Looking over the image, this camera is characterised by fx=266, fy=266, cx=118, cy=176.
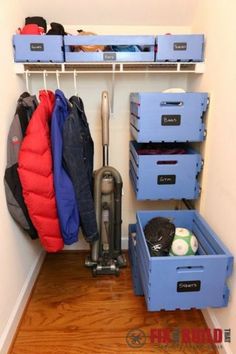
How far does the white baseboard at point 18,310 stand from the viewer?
51.0 inches

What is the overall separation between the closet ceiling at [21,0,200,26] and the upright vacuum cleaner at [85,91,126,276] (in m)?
0.57

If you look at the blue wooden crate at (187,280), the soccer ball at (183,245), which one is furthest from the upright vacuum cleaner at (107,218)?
the blue wooden crate at (187,280)

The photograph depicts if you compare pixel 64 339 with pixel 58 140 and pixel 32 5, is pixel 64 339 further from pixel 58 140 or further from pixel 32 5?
pixel 32 5

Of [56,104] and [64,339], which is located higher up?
[56,104]

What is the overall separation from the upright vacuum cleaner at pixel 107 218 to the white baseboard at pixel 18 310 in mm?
366

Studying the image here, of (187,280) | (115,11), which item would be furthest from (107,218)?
(115,11)

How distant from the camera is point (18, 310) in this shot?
4.80 ft

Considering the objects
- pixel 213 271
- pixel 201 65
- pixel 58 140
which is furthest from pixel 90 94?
pixel 213 271

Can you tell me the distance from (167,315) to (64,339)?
0.59 m

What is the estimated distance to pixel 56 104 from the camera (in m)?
1.38

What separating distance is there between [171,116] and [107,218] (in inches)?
33.0

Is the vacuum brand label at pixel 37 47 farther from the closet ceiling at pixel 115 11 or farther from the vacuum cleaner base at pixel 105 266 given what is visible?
the vacuum cleaner base at pixel 105 266

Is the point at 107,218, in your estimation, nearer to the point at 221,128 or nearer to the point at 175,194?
the point at 175,194

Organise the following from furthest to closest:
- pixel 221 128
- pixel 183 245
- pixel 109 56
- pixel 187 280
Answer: pixel 109 56 < pixel 183 245 < pixel 221 128 < pixel 187 280
